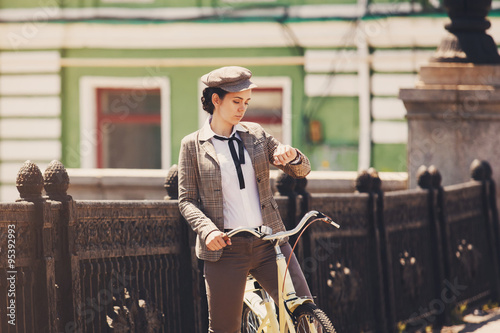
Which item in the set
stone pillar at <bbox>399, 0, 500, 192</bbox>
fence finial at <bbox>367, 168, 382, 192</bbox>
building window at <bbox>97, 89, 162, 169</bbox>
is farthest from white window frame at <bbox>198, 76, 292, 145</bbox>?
fence finial at <bbox>367, 168, 382, 192</bbox>

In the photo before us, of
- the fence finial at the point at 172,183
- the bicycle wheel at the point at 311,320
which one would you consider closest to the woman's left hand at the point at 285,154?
the bicycle wheel at the point at 311,320

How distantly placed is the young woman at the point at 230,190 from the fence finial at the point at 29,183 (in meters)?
0.67

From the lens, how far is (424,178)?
7.80 m

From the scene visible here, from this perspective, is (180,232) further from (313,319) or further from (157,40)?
(157,40)

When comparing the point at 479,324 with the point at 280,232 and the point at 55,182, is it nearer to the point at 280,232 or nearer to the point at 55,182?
the point at 280,232

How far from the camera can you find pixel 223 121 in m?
4.65

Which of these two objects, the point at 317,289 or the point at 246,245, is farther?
the point at 317,289

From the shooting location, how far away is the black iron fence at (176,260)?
4.59 metres

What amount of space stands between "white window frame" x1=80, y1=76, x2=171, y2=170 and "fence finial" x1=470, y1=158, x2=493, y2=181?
7.79 metres

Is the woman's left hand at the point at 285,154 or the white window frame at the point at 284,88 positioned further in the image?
the white window frame at the point at 284,88

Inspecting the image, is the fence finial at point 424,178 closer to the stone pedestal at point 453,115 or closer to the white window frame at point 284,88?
the stone pedestal at point 453,115

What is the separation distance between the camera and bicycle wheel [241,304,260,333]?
5022 mm

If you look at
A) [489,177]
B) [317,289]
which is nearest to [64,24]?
[489,177]

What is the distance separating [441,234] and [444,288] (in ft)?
1.41
